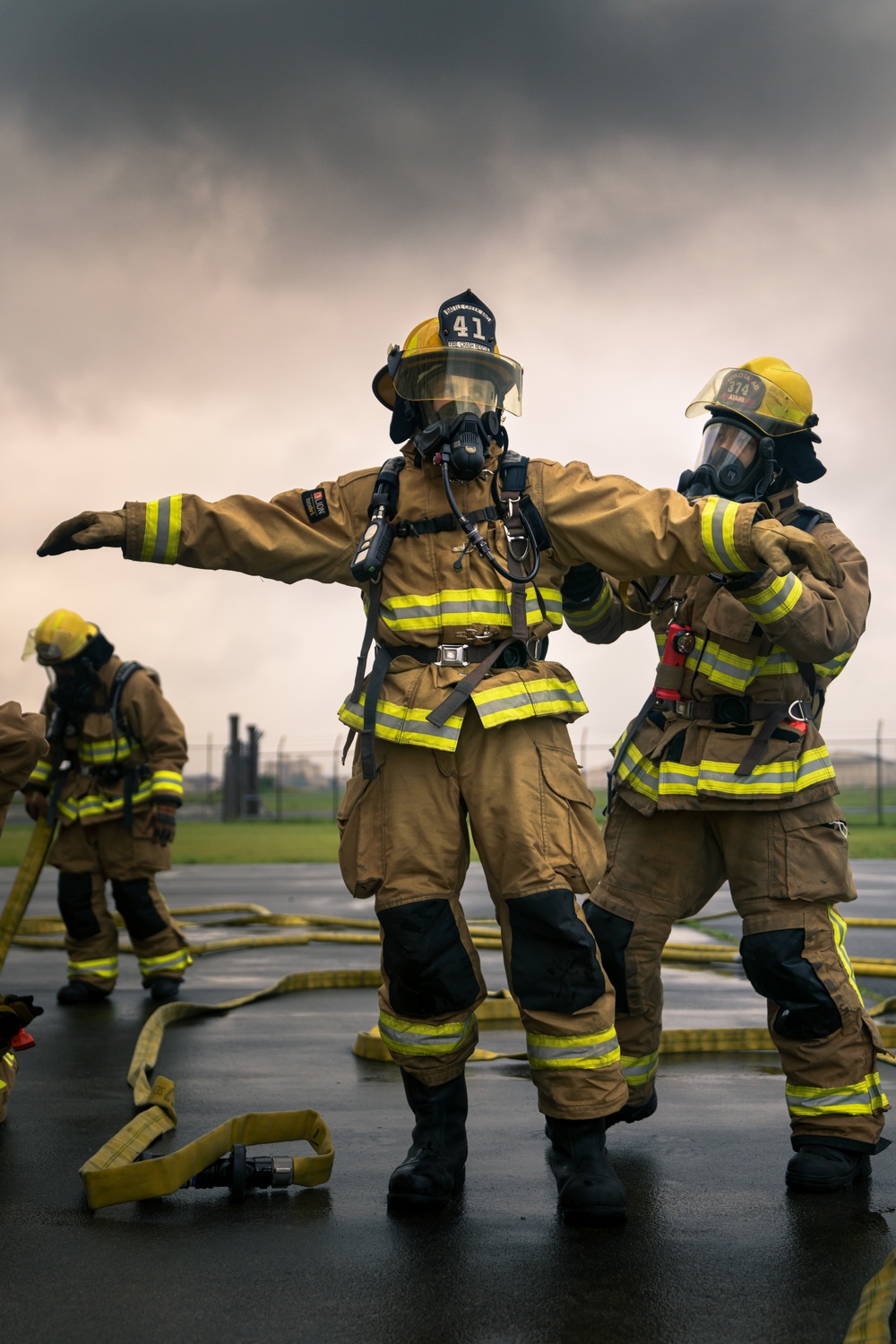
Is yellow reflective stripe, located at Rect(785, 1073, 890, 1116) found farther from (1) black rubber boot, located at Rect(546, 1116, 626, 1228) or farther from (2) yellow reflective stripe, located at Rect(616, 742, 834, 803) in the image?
(2) yellow reflective stripe, located at Rect(616, 742, 834, 803)

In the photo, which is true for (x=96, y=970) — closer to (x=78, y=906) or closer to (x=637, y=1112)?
(x=78, y=906)

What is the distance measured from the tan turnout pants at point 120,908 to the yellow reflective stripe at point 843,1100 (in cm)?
447

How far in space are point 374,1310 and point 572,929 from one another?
1.09m

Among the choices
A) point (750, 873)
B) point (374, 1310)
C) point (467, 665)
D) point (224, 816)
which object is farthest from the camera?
point (224, 816)

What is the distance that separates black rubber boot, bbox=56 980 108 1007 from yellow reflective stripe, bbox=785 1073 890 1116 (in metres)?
4.60

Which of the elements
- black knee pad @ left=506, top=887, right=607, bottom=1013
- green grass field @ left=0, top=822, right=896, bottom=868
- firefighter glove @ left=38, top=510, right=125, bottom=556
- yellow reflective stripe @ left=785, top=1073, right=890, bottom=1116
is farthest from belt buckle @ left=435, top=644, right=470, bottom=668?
green grass field @ left=0, top=822, right=896, bottom=868

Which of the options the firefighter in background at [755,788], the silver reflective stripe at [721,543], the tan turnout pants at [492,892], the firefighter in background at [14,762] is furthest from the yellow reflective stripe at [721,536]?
the firefighter in background at [14,762]

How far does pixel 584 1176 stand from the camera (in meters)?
3.40

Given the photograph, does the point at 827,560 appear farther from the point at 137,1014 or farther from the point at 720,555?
the point at 137,1014

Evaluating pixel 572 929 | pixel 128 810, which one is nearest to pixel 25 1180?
pixel 572 929

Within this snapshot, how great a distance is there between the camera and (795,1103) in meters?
3.82

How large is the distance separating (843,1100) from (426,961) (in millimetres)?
1273

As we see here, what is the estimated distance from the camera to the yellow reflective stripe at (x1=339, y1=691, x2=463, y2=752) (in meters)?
3.55

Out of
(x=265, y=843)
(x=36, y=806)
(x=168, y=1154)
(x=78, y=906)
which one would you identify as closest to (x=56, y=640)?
(x=36, y=806)
